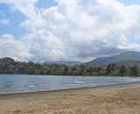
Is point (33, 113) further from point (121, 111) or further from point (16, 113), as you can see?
point (121, 111)

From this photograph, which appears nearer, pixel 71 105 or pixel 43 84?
pixel 71 105

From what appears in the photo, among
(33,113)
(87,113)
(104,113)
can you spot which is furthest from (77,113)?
(33,113)

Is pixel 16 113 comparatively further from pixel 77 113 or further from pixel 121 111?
pixel 121 111

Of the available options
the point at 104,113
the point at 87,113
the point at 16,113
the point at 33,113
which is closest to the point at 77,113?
the point at 87,113

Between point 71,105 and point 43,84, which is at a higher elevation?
point 71,105

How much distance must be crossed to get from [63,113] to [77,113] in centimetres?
82

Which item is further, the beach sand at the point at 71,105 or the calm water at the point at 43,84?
the calm water at the point at 43,84

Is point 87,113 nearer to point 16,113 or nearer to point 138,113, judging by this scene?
point 138,113

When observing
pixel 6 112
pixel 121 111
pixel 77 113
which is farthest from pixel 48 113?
pixel 121 111

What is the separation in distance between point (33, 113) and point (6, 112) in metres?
1.73

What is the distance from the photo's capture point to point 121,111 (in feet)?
45.2

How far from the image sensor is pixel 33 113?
1296 cm

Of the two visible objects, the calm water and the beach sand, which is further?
the calm water

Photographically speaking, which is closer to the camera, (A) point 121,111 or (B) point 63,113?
(B) point 63,113
